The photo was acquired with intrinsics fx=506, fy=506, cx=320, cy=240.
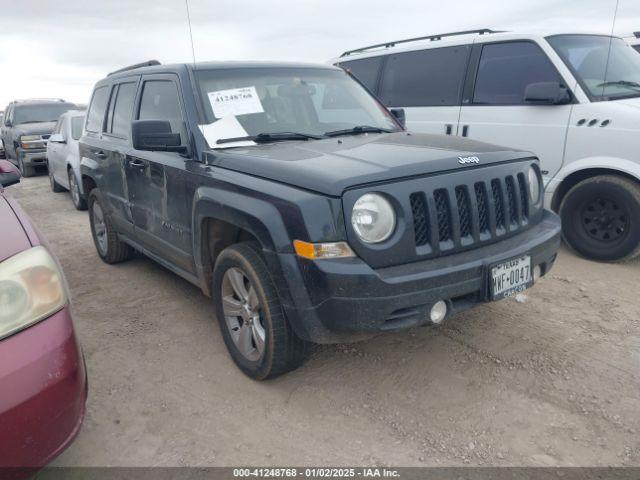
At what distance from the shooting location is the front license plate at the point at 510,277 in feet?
8.23

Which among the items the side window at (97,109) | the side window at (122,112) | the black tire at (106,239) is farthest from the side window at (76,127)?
the side window at (122,112)

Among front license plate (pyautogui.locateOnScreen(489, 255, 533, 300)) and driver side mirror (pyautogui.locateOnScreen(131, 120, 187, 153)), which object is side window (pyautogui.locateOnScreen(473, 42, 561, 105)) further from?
driver side mirror (pyautogui.locateOnScreen(131, 120, 187, 153))

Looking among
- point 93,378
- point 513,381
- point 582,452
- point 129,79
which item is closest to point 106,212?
point 129,79

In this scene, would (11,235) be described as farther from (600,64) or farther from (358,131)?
(600,64)

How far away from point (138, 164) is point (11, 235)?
6.29 feet

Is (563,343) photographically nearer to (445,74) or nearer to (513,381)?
(513,381)

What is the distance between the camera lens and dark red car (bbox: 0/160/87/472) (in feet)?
5.52

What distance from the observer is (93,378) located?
305 cm

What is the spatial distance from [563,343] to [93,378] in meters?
2.91

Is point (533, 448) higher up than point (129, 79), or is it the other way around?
point (129, 79)

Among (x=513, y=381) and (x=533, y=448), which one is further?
(x=513, y=381)

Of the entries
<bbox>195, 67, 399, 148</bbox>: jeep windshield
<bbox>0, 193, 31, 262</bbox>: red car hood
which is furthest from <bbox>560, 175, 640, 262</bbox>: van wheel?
<bbox>0, 193, 31, 262</bbox>: red car hood

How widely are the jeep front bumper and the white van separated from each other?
8.32 feet

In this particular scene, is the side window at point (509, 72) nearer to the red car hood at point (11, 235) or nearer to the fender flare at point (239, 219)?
the fender flare at point (239, 219)
